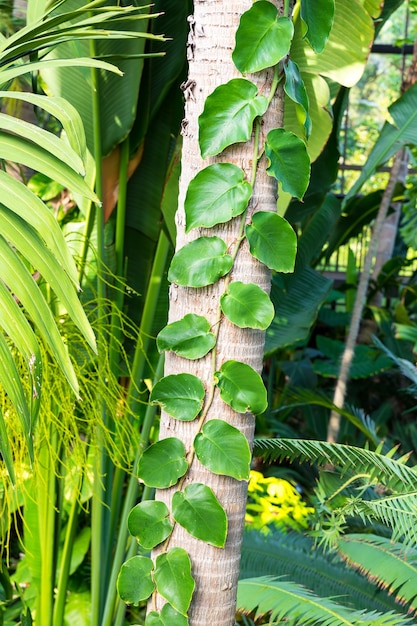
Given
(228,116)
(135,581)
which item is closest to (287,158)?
(228,116)

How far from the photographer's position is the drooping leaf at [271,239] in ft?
2.60

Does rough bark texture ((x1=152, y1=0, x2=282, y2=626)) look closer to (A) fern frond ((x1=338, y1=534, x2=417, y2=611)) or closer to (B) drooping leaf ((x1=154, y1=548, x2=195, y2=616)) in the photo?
(B) drooping leaf ((x1=154, y1=548, x2=195, y2=616))

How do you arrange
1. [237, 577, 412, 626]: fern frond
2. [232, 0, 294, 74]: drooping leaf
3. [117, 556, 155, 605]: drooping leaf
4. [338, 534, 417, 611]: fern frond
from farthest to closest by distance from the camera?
[338, 534, 417, 611]: fern frond → [237, 577, 412, 626]: fern frond → [117, 556, 155, 605]: drooping leaf → [232, 0, 294, 74]: drooping leaf

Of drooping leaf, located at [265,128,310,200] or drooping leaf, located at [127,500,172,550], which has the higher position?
drooping leaf, located at [265,128,310,200]

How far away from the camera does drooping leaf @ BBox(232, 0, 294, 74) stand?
74 cm

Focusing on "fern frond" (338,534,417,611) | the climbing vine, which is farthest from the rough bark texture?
"fern frond" (338,534,417,611)

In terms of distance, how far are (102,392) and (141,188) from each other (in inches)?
27.0

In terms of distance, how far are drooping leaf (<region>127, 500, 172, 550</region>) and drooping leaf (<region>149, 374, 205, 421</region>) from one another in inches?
4.8

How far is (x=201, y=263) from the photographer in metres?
0.79

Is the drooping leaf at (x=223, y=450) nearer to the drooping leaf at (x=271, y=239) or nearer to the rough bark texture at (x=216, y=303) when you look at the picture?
the rough bark texture at (x=216, y=303)

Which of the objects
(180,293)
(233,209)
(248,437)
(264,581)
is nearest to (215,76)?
(233,209)

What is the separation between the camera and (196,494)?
0.81m

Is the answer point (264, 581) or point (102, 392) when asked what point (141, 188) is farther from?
point (264, 581)

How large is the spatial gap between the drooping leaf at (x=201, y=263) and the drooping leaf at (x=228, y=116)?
103 mm
